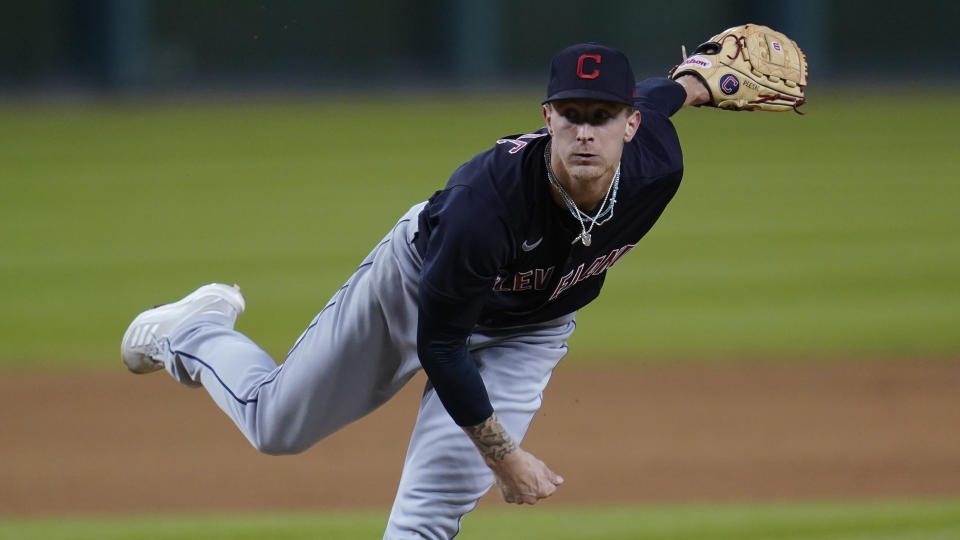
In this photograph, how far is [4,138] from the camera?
1677 cm

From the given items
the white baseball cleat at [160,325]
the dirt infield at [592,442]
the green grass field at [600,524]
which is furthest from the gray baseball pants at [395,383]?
the dirt infield at [592,442]

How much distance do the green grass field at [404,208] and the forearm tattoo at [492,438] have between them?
5.18m

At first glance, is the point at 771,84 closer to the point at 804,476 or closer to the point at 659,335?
the point at 804,476

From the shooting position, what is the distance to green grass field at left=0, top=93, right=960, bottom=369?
9375mm

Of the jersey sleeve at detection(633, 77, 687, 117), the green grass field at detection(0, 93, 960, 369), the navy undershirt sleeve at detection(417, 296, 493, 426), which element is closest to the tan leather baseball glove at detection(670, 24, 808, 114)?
the jersey sleeve at detection(633, 77, 687, 117)

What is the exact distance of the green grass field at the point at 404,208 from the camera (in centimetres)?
938

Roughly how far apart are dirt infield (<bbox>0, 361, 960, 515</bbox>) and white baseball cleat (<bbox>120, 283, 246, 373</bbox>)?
133 cm

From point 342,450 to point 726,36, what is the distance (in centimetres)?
329

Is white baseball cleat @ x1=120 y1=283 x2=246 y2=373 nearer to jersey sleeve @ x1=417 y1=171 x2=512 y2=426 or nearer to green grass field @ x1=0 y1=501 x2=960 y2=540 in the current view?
green grass field @ x1=0 y1=501 x2=960 y2=540

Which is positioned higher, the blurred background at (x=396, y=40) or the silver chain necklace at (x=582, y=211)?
the silver chain necklace at (x=582, y=211)

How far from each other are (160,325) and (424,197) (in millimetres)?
9199

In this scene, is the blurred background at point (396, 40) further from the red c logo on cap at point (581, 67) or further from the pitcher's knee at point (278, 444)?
the red c logo on cap at point (581, 67)

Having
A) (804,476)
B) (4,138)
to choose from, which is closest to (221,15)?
(4,138)

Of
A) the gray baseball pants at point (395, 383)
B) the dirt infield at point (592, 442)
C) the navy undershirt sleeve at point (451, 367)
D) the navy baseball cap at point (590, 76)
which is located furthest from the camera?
the dirt infield at point (592, 442)
